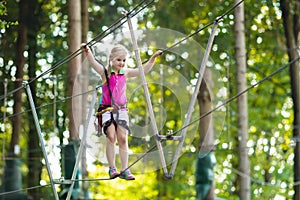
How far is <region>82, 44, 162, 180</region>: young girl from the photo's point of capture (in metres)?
6.45

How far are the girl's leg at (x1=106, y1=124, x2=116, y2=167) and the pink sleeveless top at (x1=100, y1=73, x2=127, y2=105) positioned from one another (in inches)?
7.2

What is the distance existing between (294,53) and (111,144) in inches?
276

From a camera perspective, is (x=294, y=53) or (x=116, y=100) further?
(x=294, y=53)

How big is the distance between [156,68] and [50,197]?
2476mm

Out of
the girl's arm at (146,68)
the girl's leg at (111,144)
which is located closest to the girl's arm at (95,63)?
the girl's arm at (146,68)

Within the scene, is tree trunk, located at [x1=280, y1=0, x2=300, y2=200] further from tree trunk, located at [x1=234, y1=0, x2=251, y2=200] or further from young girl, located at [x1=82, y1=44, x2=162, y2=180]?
young girl, located at [x1=82, y1=44, x2=162, y2=180]

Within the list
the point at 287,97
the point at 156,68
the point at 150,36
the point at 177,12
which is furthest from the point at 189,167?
the point at 150,36

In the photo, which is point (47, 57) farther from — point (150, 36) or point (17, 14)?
point (150, 36)

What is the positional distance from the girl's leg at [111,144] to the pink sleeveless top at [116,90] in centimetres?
18

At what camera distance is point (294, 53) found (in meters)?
13.2

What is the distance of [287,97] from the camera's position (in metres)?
17.0

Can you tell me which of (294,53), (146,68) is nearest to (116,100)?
(146,68)

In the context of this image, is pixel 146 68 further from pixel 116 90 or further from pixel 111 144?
pixel 111 144

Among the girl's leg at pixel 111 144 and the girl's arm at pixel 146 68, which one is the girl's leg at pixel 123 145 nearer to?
the girl's leg at pixel 111 144
